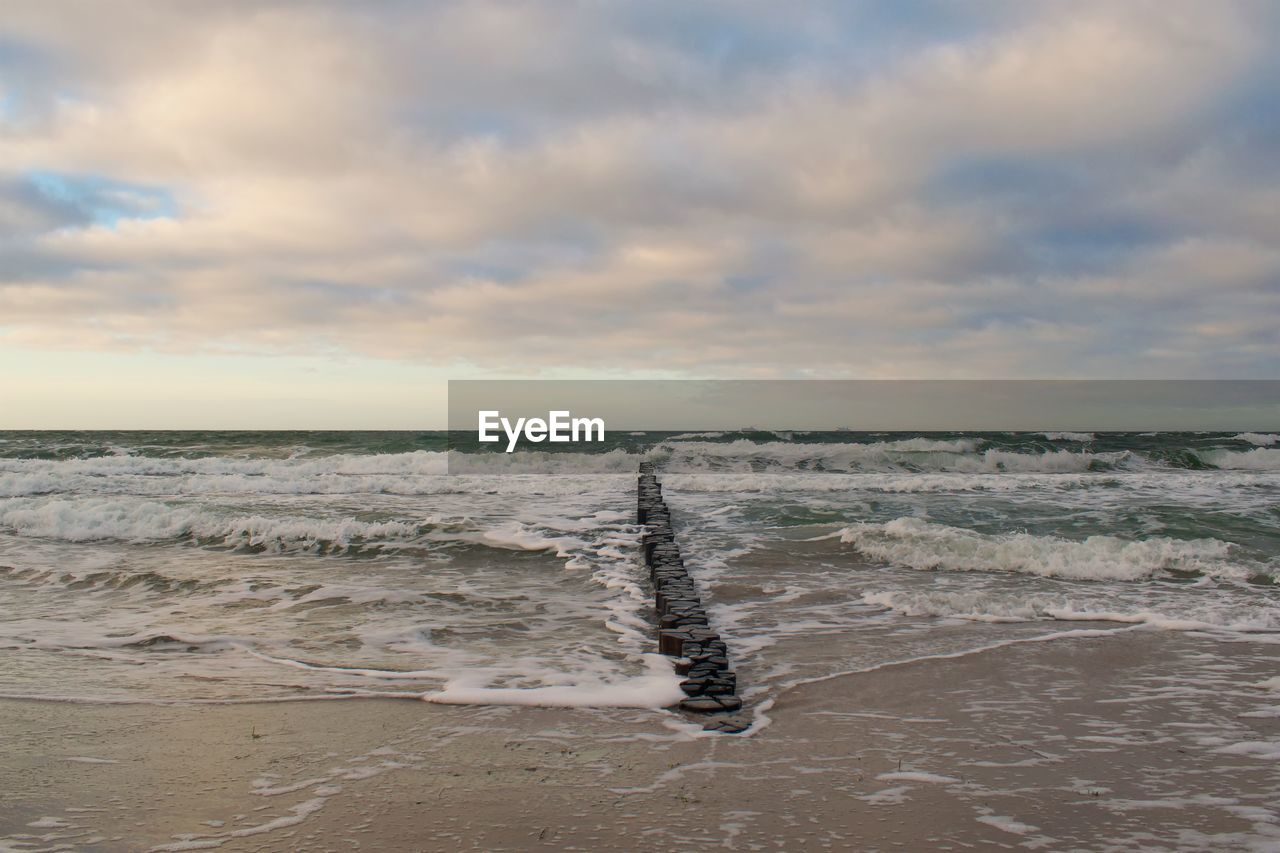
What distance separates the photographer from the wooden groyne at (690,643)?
5.41 meters

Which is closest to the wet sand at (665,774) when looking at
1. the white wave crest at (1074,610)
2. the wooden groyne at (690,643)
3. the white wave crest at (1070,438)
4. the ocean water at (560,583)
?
the wooden groyne at (690,643)

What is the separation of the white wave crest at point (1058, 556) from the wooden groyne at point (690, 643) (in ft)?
11.6

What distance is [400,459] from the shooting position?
34.6 m

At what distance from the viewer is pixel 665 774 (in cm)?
427

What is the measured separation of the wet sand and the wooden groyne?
300 mm

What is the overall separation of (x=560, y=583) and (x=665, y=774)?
21.2 ft

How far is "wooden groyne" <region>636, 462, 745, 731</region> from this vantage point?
5406 mm

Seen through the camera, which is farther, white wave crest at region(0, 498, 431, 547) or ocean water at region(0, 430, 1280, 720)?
white wave crest at region(0, 498, 431, 547)

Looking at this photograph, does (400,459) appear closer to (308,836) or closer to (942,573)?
(942,573)

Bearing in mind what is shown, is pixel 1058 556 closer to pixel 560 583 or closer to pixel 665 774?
pixel 560 583

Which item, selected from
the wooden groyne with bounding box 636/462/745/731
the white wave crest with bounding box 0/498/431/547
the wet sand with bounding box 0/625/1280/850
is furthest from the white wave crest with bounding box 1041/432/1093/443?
the wet sand with bounding box 0/625/1280/850

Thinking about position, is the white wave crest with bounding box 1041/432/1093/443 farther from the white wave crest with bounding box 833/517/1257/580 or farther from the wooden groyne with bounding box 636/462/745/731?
the wooden groyne with bounding box 636/462/745/731

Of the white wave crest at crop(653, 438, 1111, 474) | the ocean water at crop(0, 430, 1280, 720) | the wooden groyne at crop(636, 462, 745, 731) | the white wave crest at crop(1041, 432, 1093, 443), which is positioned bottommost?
the ocean water at crop(0, 430, 1280, 720)

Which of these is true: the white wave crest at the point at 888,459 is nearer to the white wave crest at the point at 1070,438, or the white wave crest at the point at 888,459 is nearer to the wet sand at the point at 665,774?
the white wave crest at the point at 1070,438
